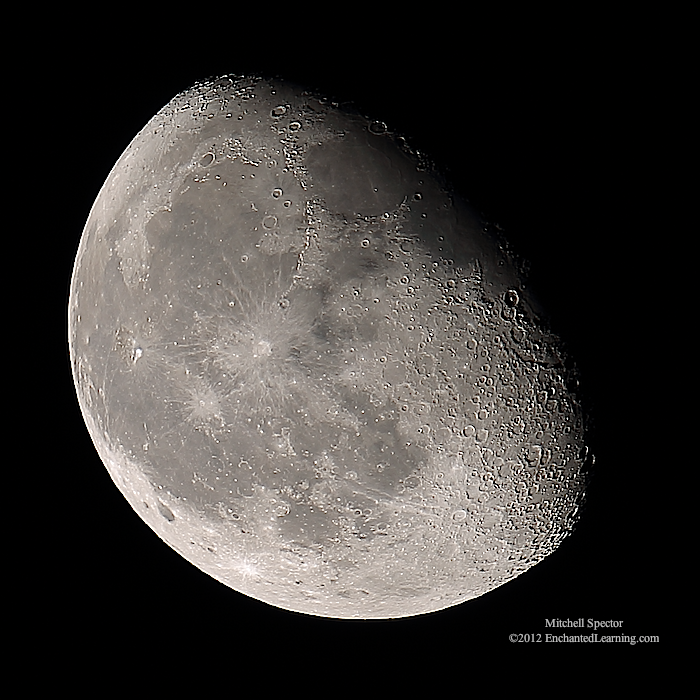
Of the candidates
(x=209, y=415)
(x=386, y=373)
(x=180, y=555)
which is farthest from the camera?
(x=180, y=555)

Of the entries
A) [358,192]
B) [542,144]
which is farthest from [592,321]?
[358,192]

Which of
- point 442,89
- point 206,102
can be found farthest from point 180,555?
point 442,89

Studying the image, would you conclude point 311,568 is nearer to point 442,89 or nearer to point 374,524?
point 374,524

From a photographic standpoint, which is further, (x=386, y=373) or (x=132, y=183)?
(x=132, y=183)

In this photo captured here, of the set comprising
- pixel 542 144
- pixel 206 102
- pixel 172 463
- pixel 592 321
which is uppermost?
pixel 206 102

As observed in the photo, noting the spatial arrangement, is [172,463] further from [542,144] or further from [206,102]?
[542,144]

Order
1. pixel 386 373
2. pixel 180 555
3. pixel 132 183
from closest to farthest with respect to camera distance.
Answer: pixel 386 373, pixel 132 183, pixel 180 555

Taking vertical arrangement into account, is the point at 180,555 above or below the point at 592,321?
below
